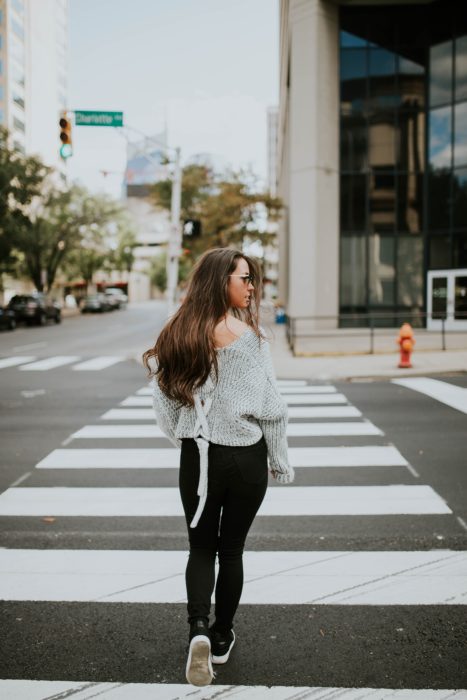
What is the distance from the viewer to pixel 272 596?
3.75 m

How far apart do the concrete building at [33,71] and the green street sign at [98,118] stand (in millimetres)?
59540

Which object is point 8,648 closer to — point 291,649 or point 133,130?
point 291,649

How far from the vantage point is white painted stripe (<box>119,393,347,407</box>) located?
407 inches

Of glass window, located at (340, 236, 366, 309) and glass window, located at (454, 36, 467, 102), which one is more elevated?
glass window, located at (454, 36, 467, 102)

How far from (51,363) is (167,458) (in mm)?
11173

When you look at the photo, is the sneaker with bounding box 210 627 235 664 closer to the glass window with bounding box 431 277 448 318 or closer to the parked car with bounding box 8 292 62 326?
the glass window with bounding box 431 277 448 318

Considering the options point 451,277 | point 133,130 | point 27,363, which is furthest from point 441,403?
point 451,277

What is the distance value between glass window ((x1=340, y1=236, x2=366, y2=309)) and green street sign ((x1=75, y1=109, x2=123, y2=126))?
12.7 meters

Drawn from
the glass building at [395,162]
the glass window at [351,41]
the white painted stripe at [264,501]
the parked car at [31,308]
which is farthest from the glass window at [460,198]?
the parked car at [31,308]

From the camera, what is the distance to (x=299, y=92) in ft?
85.3

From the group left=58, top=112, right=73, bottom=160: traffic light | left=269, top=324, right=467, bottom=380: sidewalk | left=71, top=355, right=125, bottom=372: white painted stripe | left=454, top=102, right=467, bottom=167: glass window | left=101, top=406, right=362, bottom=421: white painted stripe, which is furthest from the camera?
left=454, top=102, right=467, bottom=167: glass window

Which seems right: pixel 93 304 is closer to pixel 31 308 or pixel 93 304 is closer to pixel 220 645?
pixel 31 308

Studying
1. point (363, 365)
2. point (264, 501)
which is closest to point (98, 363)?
point (363, 365)

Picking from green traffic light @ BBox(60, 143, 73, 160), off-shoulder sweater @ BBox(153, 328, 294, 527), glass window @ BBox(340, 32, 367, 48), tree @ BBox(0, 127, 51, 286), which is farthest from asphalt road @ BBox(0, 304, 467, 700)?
tree @ BBox(0, 127, 51, 286)
